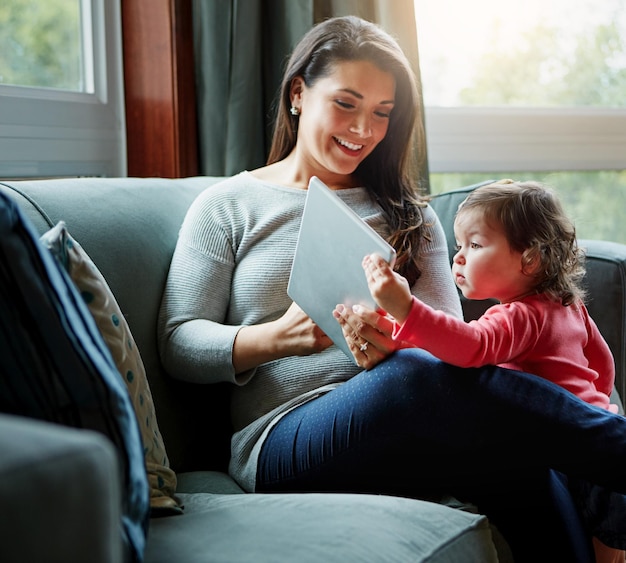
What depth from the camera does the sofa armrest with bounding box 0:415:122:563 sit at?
1.98 feet

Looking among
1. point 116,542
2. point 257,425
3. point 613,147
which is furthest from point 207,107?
point 116,542

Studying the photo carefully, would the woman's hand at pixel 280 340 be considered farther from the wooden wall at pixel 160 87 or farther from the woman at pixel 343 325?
the wooden wall at pixel 160 87

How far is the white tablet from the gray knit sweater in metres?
0.15

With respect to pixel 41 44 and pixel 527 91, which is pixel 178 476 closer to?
pixel 41 44

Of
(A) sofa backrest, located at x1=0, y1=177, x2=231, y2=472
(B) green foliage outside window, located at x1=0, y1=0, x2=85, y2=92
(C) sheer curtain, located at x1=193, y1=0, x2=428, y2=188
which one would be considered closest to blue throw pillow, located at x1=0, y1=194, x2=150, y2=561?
(A) sofa backrest, located at x1=0, y1=177, x2=231, y2=472

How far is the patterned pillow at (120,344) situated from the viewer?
3.74ft

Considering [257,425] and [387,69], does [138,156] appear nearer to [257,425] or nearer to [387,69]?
[387,69]

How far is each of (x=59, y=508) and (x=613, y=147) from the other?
2607 mm

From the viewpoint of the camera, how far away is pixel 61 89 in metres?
2.11

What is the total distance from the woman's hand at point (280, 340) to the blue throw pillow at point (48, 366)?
0.56 meters

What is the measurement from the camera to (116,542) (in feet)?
2.27

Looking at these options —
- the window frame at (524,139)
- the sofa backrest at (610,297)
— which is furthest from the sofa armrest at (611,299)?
the window frame at (524,139)

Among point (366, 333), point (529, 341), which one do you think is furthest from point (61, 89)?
point (529, 341)

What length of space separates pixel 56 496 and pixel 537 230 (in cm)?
104
